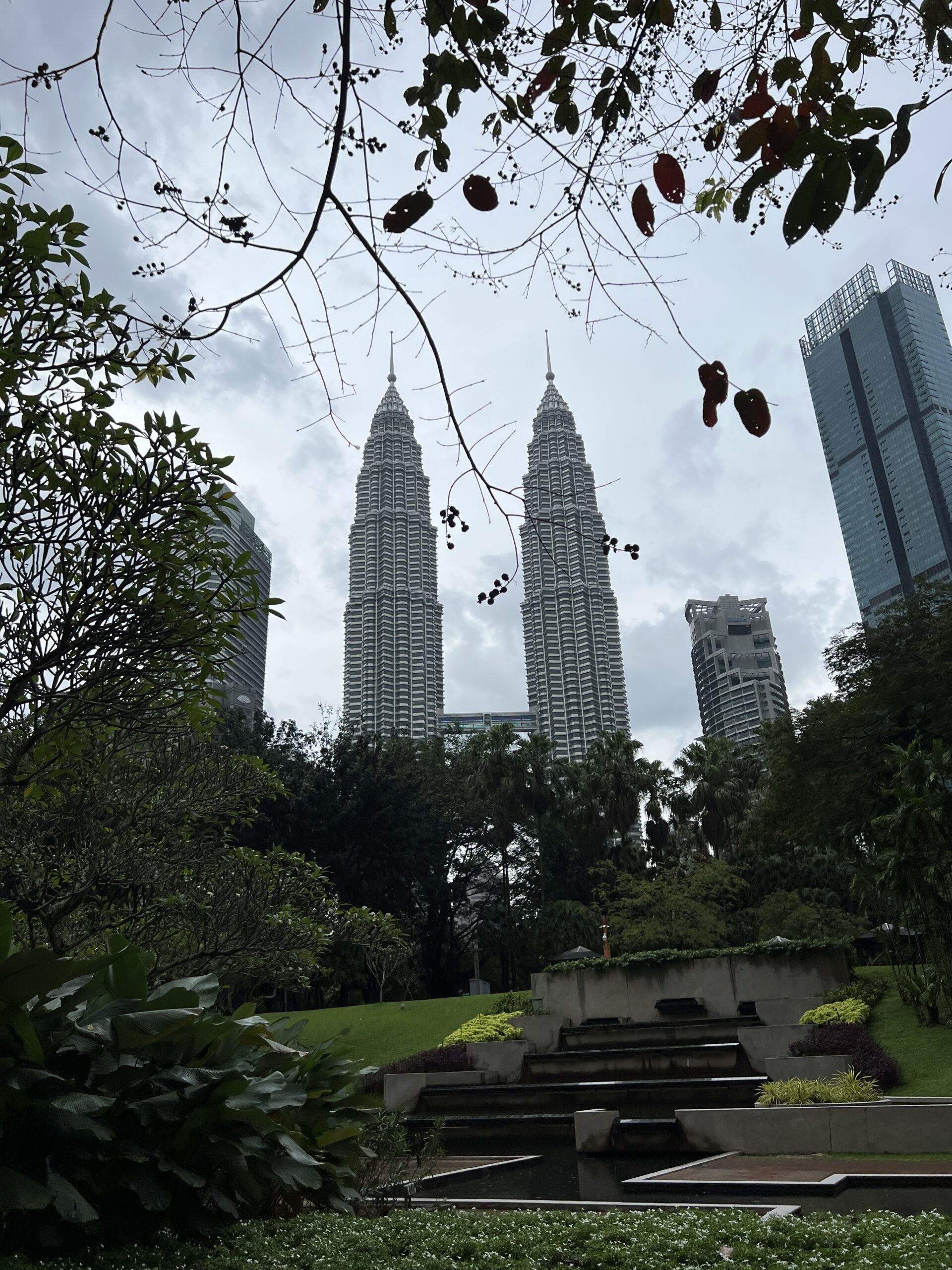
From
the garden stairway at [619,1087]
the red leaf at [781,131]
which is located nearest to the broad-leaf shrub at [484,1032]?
the garden stairway at [619,1087]

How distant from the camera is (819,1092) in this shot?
10297 millimetres

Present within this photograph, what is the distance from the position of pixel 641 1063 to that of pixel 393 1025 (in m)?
7.96

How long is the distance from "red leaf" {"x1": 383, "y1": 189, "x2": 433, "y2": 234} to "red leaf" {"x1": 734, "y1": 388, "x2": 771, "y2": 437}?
111cm

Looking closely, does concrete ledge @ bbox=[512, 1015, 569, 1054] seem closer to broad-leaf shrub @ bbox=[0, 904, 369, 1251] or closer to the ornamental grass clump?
the ornamental grass clump

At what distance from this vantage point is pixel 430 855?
3425 centimetres

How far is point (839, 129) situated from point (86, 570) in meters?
4.64

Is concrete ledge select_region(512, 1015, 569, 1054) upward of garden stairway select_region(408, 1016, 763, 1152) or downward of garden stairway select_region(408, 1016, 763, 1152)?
upward

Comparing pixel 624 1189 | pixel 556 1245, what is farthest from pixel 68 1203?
pixel 624 1189

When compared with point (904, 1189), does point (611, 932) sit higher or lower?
higher

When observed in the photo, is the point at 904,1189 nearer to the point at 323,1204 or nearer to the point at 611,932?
the point at 323,1204

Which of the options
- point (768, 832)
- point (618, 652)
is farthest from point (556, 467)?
point (618, 652)

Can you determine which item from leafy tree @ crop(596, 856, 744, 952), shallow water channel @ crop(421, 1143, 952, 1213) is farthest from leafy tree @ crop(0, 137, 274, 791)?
leafy tree @ crop(596, 856, 744, 952)

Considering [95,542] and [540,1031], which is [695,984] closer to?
[540,1031]

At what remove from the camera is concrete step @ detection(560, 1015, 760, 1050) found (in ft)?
57.5
